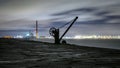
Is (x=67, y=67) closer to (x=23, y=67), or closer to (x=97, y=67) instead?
(x=97, y=67)

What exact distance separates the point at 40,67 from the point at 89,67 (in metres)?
1.39

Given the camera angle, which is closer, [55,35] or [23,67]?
[23,67]

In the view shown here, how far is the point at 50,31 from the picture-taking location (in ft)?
95.7

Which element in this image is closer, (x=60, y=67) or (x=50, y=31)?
(x=60, y=67)

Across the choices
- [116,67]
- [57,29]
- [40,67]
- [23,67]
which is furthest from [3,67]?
[57,29]

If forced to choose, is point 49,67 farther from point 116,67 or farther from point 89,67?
point 116,67

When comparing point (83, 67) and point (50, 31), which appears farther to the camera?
point (50, 31)

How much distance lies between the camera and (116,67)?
5605 millimetres

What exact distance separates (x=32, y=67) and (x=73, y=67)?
116 centimetres

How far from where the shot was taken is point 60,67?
5.61 meters

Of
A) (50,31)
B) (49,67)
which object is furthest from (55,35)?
(49,67)

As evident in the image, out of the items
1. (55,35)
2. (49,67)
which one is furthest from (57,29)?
(49,67)

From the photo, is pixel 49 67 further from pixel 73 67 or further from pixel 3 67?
pixel 3 67

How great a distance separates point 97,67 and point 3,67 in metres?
2.66
